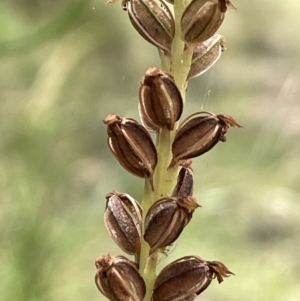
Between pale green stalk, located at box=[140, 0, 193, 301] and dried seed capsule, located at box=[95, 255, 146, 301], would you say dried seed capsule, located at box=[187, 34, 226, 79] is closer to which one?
pale green stalk, located at box=[140, 0, 193, 301]

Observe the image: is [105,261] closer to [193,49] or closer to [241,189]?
[193,49]

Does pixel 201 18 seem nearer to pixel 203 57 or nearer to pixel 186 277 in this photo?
pixel 203 57

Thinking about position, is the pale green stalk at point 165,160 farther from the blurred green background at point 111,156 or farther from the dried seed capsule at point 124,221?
the blurred green background at point 111,156

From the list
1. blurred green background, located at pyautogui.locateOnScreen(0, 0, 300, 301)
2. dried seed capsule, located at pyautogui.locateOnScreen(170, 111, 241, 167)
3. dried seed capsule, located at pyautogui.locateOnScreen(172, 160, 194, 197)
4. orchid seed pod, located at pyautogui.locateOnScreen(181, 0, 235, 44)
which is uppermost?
blurred green background, located at pyautogui.locateOnScreen(0, 0, 300, 301)

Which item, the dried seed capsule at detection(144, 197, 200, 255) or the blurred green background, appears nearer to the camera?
the dried seed capsule at detection(144, 197, 200, 255)

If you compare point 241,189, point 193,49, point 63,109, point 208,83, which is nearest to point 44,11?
point 63,109

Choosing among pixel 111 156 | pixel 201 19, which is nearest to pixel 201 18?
pixel 201 19

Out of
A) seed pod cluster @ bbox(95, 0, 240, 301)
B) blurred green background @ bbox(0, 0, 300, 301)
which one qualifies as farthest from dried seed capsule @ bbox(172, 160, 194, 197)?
blurred green background @ bbox(0, 0, 300, 301)
